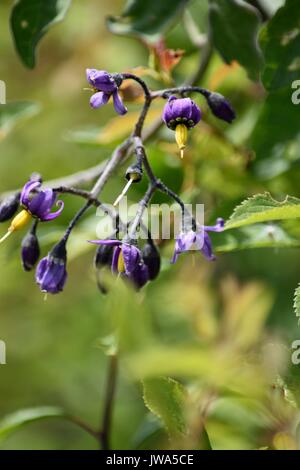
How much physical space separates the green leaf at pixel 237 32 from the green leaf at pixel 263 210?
633 mm

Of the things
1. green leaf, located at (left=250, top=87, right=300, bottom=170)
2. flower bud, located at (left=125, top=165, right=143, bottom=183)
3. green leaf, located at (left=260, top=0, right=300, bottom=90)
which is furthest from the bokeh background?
flower bud, located at (left=125, top=165, right=143, bottom=183)

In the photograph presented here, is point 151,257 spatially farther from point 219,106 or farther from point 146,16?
point 146,16

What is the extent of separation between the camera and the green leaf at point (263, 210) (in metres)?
1.29

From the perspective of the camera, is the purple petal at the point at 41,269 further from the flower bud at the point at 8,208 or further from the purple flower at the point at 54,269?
the flower bud at the point at 8,208

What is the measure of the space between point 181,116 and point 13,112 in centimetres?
81

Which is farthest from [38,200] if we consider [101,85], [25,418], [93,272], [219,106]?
[25,418]

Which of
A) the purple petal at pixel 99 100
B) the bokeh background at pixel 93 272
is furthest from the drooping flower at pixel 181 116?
the bokeh background at pixel 93 272

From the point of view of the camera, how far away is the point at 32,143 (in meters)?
3.21

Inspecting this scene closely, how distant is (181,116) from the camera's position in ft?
4.82

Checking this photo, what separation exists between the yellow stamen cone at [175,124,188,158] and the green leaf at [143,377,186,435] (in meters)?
0.44

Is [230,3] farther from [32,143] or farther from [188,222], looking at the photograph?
[32,143]

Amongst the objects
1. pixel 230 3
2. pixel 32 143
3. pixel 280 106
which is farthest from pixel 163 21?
pixel 32 143

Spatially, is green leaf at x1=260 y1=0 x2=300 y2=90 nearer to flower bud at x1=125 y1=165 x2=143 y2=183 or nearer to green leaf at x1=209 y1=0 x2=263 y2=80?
green leaf at x1=209 y1=0 x2=263 y2=80

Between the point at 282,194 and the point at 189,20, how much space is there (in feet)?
1.95
